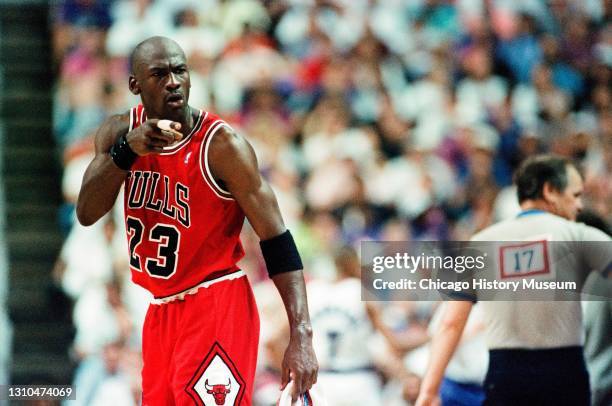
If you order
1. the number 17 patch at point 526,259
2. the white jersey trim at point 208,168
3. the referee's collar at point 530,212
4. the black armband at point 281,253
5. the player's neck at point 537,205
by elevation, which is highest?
the player's neck at point 537,205

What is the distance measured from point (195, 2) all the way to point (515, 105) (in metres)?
3.38

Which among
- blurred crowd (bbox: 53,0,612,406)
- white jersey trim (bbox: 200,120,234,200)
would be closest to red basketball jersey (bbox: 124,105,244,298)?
white jersey trim (bbox: 200,120,234,200)

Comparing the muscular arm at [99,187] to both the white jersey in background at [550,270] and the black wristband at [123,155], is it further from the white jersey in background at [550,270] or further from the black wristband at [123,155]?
the white jersey in background at [550,270]

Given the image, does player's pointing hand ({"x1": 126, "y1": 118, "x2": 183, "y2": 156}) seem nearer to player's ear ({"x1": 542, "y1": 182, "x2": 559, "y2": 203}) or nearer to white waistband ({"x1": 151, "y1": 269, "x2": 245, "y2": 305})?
white waistband ({"x1": 151, "y1": 269, "x2": 245, "y2": 305})

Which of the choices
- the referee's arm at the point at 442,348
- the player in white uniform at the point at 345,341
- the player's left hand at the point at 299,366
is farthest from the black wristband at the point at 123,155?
the player in white uniform at the point at 345,341

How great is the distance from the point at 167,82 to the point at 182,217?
56 cm

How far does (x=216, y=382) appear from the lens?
4.29 metres

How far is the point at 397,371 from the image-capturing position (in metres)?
7.53

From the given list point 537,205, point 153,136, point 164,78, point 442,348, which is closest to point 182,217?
point 153,136

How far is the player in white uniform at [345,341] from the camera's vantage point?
763cm

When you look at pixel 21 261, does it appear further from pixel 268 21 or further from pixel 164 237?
pixel 164 237

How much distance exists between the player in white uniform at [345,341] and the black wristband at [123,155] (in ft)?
11.6

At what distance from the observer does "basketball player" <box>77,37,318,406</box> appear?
4316 millimetres

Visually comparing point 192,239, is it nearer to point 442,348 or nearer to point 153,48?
point 153,48
